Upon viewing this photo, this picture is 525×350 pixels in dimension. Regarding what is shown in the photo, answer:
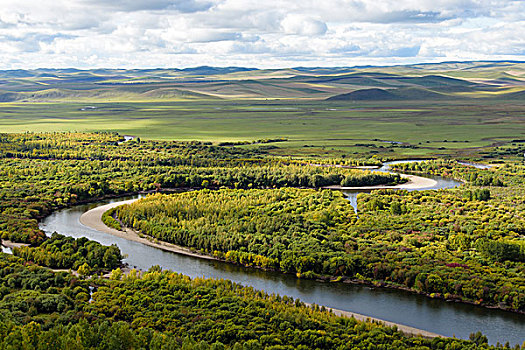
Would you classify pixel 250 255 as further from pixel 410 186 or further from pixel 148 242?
pixel 410 186

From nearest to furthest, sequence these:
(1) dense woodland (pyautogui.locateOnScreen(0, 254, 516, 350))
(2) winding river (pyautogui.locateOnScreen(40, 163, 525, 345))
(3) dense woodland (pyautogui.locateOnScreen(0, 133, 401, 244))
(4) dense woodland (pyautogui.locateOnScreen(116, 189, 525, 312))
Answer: (1) dense woodland (pyautogui.locateOnScreen(0, 254, 516, 350)) < (2) winding river (pyautogui.locateOnScreen(40, 163, 525, 345)) < (4) dense woodland (pyautogui.locateOnScreen(116, 189, 525, 312)) < (3) dense woodland (pyautogui.locateOnScreen(0, 133, 401, 244))

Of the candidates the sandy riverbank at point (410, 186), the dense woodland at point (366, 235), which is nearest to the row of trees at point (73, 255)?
the dense woodland at point (366, 235)

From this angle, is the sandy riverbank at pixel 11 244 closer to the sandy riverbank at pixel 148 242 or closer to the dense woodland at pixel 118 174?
the dense woodland at pixel 118 174

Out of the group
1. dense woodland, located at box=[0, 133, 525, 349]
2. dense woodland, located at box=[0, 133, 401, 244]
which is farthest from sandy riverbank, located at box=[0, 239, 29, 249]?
dense woodland, located at box=[0, 133, 525, 349]

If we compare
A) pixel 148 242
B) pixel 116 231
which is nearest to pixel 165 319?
pixel 148 242

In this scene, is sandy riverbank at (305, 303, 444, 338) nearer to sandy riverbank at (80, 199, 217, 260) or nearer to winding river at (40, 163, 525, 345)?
winding river at (40, 163, 525, 345)

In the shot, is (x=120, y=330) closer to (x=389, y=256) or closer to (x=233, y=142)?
(x=389, y=256)

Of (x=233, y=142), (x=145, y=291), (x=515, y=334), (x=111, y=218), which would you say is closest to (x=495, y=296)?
(x=515, y=334)
